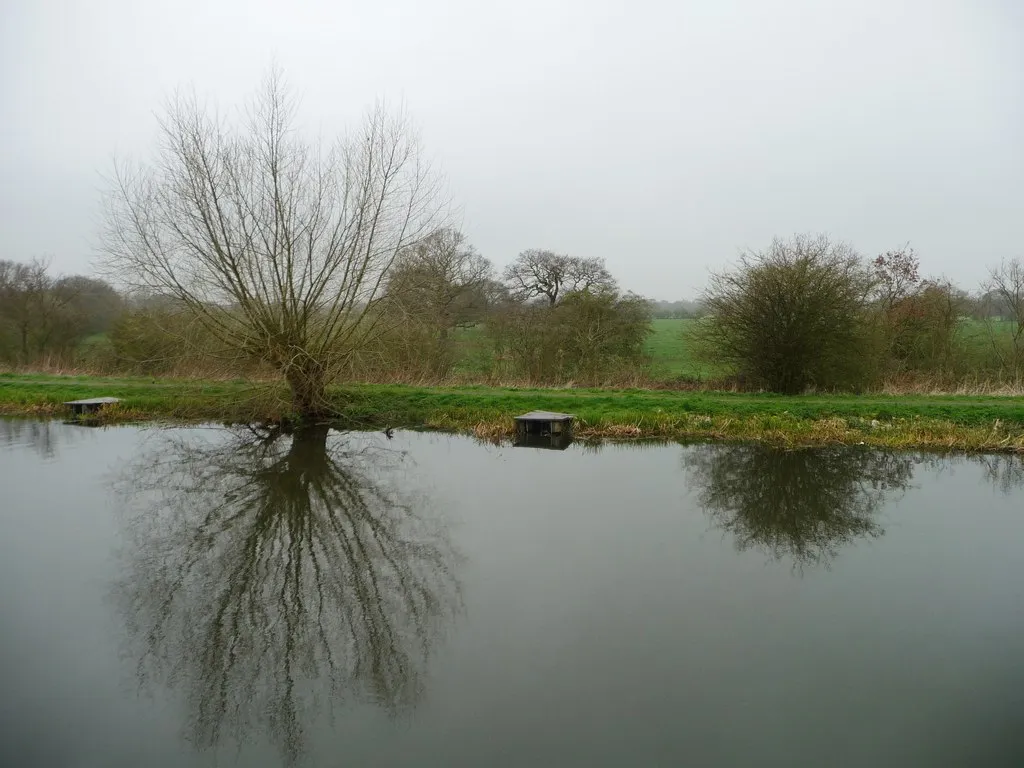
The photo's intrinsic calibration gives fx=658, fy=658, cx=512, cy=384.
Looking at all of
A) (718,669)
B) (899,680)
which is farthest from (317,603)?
(899,680)

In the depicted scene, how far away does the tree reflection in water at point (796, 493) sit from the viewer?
23.6 ft

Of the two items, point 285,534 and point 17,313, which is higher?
point 17,313

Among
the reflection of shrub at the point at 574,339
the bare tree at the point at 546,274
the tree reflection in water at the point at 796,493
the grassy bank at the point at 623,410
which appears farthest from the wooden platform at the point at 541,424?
the bare tree at the point at 546,274

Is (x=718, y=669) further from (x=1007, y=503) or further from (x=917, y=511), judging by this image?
(x=1007, y=503)

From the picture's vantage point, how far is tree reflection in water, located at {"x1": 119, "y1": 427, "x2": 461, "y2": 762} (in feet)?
13.9

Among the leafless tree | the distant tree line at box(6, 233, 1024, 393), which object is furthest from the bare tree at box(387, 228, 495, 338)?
the leafless tree

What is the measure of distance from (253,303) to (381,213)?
3.30m

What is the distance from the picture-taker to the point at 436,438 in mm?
13039

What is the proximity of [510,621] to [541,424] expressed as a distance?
26.4 ft

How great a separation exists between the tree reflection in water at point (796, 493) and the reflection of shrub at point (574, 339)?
8.78 metres

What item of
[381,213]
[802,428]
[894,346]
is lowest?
[802,428]

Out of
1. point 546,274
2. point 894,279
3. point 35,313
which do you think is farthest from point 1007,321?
point 35,313

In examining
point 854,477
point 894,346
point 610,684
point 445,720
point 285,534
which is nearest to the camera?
point 445,720

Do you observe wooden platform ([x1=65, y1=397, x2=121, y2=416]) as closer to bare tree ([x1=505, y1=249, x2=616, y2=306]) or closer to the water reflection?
the water reflection
